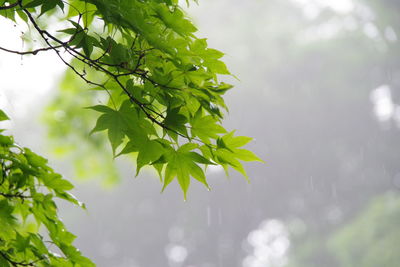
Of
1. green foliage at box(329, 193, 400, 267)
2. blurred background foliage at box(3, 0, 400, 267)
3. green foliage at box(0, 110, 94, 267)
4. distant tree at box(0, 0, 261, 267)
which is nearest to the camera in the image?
distant tree at box(0, 0, 261, 267)

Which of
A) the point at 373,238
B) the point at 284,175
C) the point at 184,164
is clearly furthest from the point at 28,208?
the point at 284,175

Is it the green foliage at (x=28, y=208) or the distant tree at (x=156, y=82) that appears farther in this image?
the green foliage at (x=28, y=208)

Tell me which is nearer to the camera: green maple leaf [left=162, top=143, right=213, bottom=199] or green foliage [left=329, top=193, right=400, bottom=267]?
green maple leaf [left=162, top=143, right=213, bottom=199]

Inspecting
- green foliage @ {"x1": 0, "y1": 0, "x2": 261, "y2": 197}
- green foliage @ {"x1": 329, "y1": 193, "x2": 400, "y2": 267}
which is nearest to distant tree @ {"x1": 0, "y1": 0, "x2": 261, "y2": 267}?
green foliage @ {"x1": 0, "y1": 0, "x2": 261, "y2": 197}

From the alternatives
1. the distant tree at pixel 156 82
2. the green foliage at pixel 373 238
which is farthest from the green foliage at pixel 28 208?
the green foliage at pixel 373 238

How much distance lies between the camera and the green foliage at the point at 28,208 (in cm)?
78

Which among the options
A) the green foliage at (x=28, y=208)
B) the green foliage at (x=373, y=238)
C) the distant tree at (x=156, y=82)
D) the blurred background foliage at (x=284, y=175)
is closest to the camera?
the distant tree at (x=156, y=82)

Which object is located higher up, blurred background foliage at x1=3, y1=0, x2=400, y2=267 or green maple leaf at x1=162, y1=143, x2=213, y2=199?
blurred background foliage at x1=3, y1=0, x2=400, y2=267

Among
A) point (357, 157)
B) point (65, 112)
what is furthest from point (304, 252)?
point (65, 112)

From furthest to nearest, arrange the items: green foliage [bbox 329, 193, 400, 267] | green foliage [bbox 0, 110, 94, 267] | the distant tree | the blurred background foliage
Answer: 1. the blurred background foliage
2. green foliage [bbox 329, 193, 400, 267]
3. green foliage [bbox 0, 110, 94, 267]
4. the distant tree

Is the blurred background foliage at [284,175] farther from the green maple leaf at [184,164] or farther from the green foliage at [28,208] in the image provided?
the green maple leaf at [184,164]

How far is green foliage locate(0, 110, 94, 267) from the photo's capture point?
780mm

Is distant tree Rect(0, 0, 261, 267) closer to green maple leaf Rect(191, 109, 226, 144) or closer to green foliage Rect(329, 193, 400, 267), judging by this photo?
green maple leaf Rect(191, 109, 226, 144)

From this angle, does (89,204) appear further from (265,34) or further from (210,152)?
(210,152)
